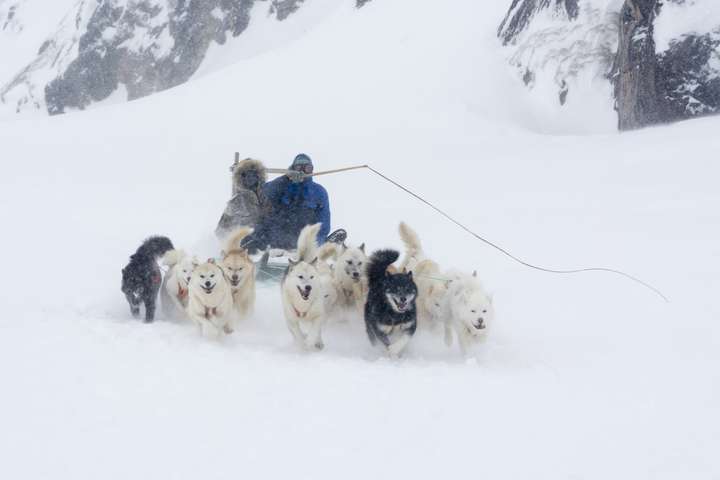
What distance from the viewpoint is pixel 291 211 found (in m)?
5.59

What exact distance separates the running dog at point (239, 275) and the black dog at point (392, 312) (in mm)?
1038

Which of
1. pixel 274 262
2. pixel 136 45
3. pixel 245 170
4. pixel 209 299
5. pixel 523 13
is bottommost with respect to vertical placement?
pixel 209 299

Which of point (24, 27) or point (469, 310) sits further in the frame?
point (24, 27)

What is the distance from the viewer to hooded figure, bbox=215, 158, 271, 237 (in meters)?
5.52

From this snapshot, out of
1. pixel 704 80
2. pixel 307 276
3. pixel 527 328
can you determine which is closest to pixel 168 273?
pixel 307 276

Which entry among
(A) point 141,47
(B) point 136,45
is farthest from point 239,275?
(B) point 136,45

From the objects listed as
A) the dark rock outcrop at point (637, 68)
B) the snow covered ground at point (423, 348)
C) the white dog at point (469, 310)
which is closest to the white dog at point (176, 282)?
the snow covered ground at point (423, 348)

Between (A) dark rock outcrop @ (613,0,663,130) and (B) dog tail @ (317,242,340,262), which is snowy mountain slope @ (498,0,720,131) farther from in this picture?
(B) dog tail @ (317,242,340,262)

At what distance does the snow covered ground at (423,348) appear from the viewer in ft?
8.23

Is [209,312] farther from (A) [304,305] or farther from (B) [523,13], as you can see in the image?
(B) [523,13]

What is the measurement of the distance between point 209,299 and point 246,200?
5.91 feet

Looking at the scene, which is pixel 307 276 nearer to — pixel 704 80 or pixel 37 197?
pixel 37 197

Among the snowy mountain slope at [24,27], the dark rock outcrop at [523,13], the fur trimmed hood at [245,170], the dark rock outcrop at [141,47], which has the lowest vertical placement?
the fur trimmed hood at [245,170]

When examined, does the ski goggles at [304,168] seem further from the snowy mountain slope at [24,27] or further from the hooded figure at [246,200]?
the snowy mountain slope at [24,27]
